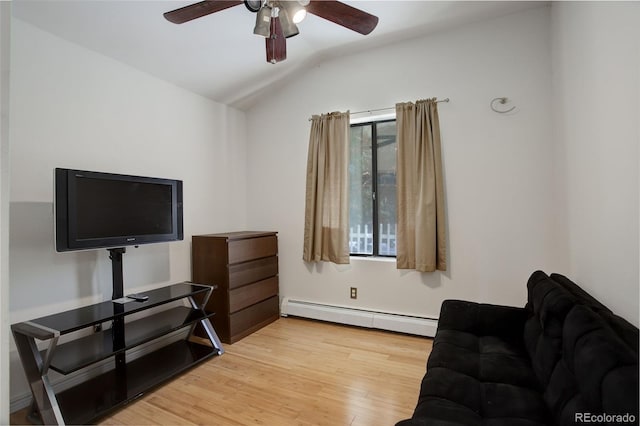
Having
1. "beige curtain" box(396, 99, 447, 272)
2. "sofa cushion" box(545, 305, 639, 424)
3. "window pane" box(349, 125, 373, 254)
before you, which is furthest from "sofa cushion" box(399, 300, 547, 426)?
"window pane" box(349, 125, 373, 254)

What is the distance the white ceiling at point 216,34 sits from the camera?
6.91ft

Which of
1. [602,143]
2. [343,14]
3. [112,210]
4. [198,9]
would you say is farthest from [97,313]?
[602,143]

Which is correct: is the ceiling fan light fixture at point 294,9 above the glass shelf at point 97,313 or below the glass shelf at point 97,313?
above

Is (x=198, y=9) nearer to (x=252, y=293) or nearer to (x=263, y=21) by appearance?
(x=263, y=21)

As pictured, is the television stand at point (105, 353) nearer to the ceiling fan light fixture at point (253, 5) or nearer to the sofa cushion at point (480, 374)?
the sofa cushion at point (480, 374)

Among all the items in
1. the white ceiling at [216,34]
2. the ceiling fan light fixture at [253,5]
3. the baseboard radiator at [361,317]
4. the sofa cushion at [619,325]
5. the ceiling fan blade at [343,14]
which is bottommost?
the baseboard radiator at [361,317]

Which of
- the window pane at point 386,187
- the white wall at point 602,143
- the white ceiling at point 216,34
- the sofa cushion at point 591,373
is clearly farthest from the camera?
the window pane at point 386,187

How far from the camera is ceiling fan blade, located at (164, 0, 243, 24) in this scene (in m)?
1.75

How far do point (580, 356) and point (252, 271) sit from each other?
8.92 feet

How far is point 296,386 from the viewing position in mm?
2209

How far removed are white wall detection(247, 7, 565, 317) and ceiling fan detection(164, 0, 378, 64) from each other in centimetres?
138

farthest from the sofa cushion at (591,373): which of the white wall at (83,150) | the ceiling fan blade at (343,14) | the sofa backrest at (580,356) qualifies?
the white wall at (83,150)

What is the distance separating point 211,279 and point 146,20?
7.38 ft

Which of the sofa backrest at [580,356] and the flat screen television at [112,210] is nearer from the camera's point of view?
the sofa backrest at [580,356]
